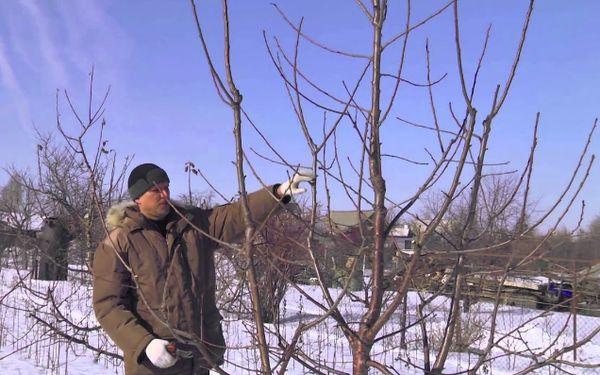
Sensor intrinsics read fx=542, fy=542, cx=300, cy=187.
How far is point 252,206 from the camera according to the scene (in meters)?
2.20

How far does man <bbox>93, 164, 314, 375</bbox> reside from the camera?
221cm

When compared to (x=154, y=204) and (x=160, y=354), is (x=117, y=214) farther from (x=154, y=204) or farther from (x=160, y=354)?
(x=160, y=354)

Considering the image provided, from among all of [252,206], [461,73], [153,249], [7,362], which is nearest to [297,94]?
[461,73]

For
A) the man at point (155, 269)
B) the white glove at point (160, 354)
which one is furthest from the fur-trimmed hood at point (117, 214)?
the white glove at point (160, 354)

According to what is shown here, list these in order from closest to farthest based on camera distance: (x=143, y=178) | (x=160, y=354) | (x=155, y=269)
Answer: (x=160, y=354) → (x=155, y=269) → (x=143, y=178)

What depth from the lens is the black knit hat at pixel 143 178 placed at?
7.78 ft

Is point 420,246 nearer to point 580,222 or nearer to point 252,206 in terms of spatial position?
point 580,222

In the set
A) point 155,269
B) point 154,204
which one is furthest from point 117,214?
point 155,269

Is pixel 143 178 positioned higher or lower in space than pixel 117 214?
higher

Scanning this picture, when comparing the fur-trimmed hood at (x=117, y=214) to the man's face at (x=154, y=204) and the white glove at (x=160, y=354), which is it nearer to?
the man's face at (x=154, y=204)

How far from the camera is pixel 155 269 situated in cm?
229

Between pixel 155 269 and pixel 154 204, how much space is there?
0.28 m

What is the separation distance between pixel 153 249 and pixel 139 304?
0.82 feet

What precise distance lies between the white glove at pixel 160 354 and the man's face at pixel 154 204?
0.57 metres
